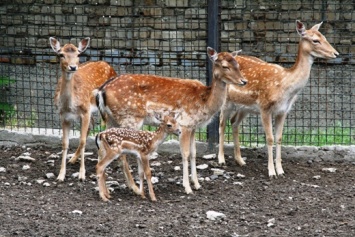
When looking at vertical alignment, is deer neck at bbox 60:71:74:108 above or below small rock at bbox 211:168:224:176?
above

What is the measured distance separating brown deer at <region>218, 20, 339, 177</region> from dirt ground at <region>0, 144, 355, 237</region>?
1.82 feet

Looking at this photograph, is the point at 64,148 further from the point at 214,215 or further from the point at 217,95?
the point at 214,215

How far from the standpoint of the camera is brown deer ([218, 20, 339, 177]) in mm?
11352

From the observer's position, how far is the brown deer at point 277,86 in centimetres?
1135

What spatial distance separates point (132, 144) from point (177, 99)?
1.02 metres

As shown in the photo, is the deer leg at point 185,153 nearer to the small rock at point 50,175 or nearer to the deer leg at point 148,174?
the deer leg at point 148,174

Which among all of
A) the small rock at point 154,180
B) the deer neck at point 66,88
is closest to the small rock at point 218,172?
the small rock at point 154,180

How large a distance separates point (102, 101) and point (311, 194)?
2452 mm

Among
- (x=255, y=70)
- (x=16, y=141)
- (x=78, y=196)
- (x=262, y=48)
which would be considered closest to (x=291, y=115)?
(x=262, y=48)

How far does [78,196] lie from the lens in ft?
34.3

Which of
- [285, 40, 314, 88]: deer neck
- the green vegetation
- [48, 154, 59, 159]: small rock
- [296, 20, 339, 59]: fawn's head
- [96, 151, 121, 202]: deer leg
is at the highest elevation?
[296, 20, 339, 59]: fawn's head

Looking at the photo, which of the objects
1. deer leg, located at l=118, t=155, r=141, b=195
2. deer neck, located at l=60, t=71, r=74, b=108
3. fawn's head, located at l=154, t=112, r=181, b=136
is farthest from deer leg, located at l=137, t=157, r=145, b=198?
deer neck, located at l=60, t=71, r=74, b=108

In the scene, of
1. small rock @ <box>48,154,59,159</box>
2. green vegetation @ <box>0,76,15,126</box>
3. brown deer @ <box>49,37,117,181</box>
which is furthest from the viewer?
green vegetation @ <box>0,76,15,126</box>

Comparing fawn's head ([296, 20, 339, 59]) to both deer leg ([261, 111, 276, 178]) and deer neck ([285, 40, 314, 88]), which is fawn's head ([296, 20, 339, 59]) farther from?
deer leg ([261, 111, 276, 178])
